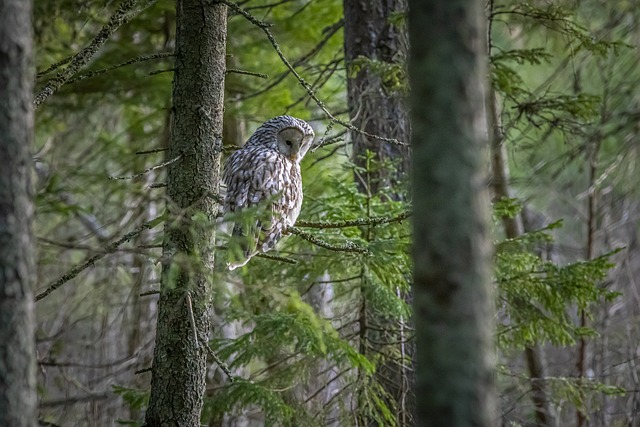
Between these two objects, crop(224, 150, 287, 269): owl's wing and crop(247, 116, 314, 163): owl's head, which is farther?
crop(247, 116, 314, 163): owl's head

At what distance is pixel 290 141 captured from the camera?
4.93m

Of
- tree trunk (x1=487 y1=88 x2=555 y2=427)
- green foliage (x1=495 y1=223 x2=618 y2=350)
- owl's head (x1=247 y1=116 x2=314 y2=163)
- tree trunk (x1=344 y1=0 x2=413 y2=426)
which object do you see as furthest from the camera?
tree trunk (x1=487 y1=88 x2=555 y2=427)

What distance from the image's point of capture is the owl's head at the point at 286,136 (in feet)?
16.1

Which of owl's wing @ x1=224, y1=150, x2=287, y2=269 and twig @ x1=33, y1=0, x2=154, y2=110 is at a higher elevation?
twig @ x1=33, y1=0, x2=154, y2=110

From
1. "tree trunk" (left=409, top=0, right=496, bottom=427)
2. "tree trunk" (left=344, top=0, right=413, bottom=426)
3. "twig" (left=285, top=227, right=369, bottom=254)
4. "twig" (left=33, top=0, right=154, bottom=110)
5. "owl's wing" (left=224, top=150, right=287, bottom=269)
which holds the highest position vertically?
"tree trunk" (left=344, top=0, right=413, bottom=426)

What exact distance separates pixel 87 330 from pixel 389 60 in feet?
27.5

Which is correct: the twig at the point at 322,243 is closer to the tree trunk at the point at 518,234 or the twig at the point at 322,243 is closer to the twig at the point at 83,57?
the twig at the point at 83,57

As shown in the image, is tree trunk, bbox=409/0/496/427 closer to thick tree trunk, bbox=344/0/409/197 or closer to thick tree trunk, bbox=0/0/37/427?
thick tree trunk, bbox=0/0/37/427

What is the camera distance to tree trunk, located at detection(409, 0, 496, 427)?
85.2 inches

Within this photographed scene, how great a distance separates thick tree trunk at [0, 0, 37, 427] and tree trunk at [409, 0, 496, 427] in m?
1.28

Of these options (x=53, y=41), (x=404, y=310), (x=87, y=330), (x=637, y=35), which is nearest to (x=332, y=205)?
(x=404, y=310)

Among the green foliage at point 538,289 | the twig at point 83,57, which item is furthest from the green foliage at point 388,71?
the twig at point 83,57

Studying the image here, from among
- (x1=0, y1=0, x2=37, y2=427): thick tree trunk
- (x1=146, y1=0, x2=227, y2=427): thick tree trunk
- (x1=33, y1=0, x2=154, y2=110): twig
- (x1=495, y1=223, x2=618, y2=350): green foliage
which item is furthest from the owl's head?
(x1=0, y1=0, x2=37, y2=427): thick tree trunk

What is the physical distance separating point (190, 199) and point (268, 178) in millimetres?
708
